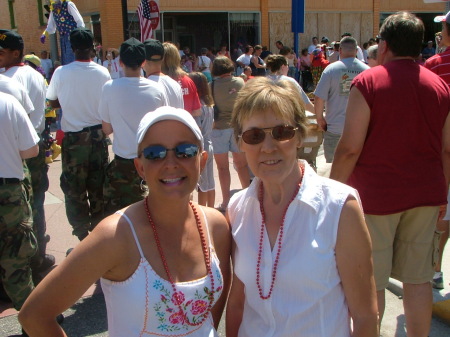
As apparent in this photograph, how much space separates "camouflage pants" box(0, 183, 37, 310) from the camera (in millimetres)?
3660

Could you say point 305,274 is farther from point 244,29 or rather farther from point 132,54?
point 244,29

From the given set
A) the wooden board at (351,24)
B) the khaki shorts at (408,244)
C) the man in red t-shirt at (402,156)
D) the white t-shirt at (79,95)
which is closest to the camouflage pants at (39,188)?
the white t-shirt at (79,95)

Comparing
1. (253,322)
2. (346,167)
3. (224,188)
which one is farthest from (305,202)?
(224,188)

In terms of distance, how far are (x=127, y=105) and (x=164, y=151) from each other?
8.65ft

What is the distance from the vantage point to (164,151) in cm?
195

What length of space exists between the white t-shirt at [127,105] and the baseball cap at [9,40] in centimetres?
87

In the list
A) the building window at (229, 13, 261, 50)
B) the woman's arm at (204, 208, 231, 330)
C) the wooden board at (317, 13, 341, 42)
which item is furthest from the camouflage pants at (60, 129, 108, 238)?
the wooden board at (317, 13, 341, 42)

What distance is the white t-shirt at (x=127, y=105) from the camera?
448 centimetres

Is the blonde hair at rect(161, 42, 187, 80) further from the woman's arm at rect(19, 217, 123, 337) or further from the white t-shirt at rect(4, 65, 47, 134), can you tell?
the woman's arm at rect(19, 217, 123, 337)

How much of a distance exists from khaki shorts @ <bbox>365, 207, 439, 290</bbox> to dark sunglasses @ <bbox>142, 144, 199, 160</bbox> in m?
1.59

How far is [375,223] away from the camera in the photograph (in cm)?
318

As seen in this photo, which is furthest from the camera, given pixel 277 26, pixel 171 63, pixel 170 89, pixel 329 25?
pixel 329 25

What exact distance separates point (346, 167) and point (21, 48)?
122 inches

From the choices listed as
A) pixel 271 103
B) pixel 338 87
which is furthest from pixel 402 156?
pixel 338 87
